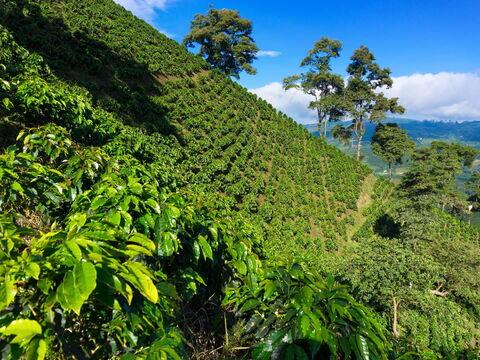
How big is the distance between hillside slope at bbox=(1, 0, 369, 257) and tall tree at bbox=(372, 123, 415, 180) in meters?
14.7

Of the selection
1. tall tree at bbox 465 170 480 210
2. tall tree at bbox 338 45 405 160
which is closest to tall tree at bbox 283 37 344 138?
tall tree at bbox 338 45 405 160

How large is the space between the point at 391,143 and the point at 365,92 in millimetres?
7209

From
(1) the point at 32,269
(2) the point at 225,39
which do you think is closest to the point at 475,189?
(2) the point at 225,39

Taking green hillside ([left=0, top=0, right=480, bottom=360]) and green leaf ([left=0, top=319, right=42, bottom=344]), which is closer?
green leaf ([left=0, top=319, right=42, bottom=344])

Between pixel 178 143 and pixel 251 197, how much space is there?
521cm

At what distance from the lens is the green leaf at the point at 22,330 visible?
1.41 metres

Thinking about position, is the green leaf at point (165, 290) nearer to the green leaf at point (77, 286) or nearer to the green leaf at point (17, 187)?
the green leaf at point (77, 286)

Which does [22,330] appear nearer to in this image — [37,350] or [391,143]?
[37,350]

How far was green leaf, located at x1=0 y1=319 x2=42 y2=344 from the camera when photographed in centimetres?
141

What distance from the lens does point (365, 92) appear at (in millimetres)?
43406

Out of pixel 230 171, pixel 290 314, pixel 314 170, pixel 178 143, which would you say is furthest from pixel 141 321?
pixel 314 170

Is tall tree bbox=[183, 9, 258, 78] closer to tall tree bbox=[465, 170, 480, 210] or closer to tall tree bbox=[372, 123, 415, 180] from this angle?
tall tree bbox=[372, 123, 415, 180]

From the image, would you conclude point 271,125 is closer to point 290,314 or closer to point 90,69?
point 90,69

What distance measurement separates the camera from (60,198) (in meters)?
3.51
